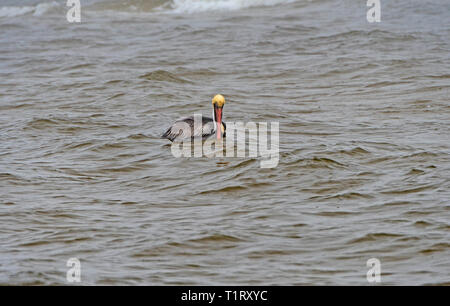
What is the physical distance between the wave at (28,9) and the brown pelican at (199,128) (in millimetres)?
13412

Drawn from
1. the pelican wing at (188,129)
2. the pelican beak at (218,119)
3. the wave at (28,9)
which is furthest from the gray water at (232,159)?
the wave at (28,9)

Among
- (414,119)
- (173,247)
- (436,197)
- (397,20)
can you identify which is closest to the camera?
(173,247)

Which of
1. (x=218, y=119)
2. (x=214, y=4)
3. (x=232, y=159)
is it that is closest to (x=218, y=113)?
(x=218, y=119)

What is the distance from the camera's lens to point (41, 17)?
73.5ft

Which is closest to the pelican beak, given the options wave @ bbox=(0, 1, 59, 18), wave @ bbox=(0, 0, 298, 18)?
wave @ bbox=(0, 0, 298, 18)

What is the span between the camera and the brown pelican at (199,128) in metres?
10.4

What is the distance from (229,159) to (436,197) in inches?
112

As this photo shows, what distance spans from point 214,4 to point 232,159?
48.6 ft

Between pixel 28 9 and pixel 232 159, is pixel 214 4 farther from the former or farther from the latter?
pixel 232 159

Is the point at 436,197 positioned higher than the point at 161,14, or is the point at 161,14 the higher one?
the point at 161,14

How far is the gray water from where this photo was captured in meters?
6.02

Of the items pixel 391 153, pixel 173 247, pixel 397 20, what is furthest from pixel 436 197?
pixel 397 20
